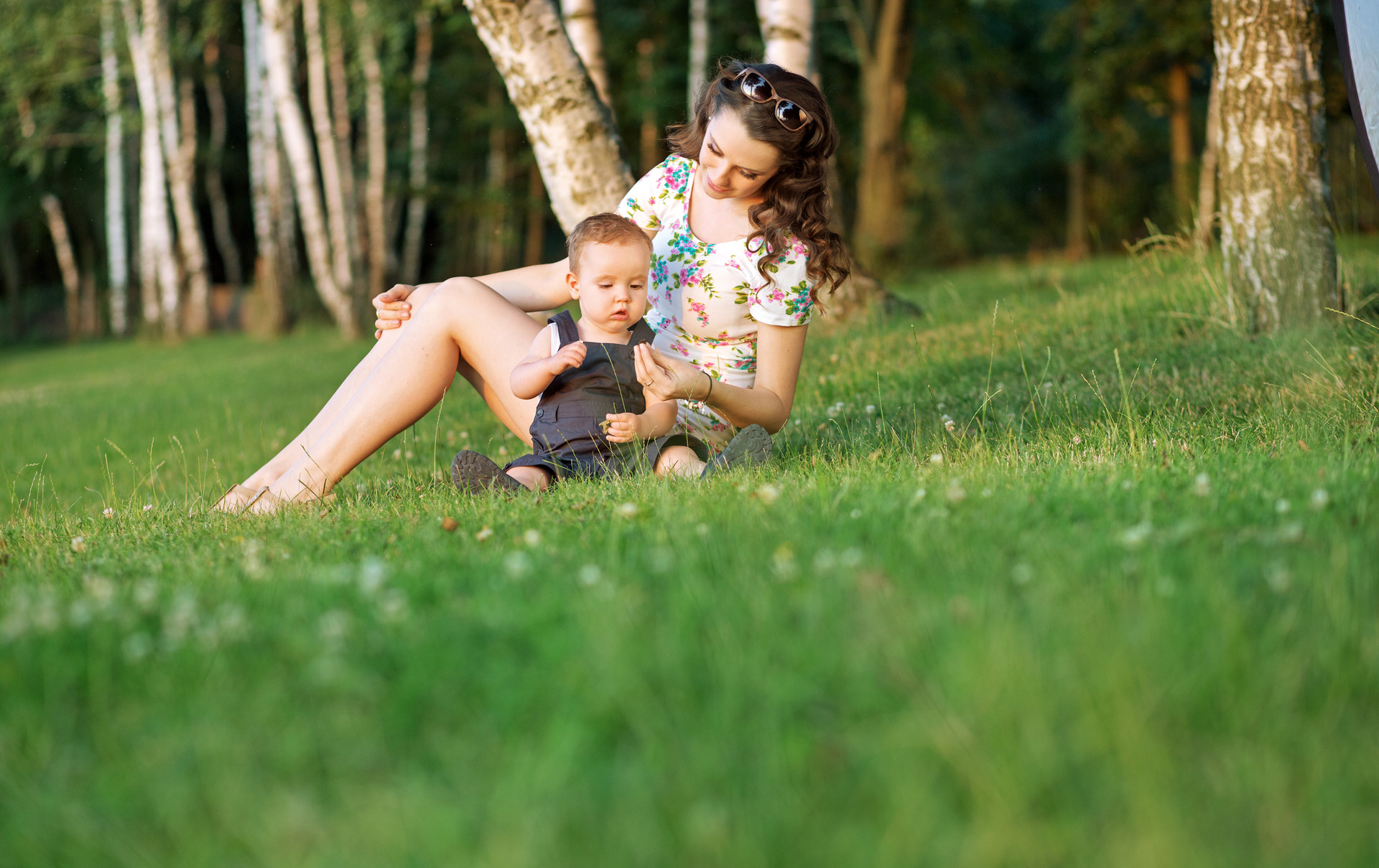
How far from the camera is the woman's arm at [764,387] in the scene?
A: 378cm

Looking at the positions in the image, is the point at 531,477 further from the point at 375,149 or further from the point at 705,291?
the point at 375,149

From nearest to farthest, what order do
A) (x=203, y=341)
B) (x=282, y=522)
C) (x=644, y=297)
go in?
(x=282, y=522) → (x=644, y=297) → (x=203, y=341)

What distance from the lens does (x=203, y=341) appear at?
68.3 ft

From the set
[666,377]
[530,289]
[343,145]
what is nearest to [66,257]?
Result: [343,145]

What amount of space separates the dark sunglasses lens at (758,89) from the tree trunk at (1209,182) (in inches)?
121

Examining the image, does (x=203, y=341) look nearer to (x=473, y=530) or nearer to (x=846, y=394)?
(x=846, y=394)

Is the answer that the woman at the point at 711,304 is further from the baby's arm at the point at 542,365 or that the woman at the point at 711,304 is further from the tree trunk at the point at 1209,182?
the tree trunk at the point at 1209,182

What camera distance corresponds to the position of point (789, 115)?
3.92 meters

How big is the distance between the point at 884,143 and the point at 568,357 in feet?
44.9

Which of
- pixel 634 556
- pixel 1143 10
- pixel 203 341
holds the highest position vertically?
pixel 1143 10

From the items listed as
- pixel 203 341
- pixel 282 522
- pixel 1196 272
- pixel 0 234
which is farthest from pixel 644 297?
pixel 0 234

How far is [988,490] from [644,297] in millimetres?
1508

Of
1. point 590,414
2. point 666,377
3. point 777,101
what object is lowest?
point 590,414

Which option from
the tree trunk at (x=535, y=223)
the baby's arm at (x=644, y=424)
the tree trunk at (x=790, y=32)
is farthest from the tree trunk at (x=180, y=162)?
the baby's arm at (x=644, y=424)
